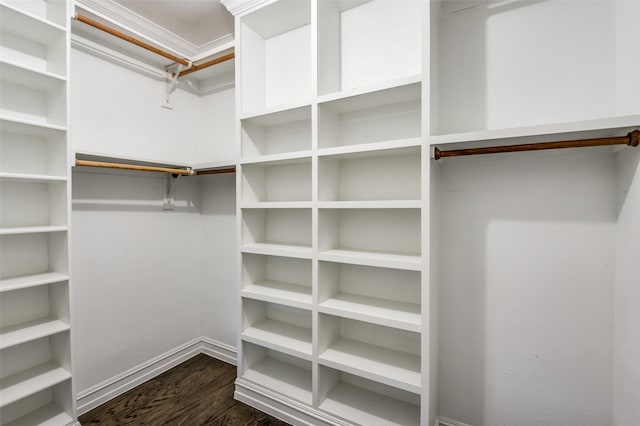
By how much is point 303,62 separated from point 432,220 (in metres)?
1.36

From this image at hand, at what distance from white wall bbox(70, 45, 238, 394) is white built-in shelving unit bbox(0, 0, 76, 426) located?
0.17 m

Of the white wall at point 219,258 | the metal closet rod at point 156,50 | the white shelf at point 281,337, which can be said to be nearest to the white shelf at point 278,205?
the white wall at point 219,258

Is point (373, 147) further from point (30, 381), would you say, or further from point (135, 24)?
point (30, 381)

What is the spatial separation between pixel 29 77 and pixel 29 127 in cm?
26

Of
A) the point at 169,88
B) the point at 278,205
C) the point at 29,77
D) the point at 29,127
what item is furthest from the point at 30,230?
the point at 169,88

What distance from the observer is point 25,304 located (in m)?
1.60

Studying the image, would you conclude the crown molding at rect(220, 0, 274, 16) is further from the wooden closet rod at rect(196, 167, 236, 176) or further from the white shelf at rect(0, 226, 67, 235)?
the white shelf at rect(0, 226, 67, 235)

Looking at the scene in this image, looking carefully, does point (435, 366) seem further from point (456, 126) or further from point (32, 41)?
point (32, 41)

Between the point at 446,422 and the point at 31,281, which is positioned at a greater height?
the point at 31,281

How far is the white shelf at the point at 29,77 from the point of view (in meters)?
1.38

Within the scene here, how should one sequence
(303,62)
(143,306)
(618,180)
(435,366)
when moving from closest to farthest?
(618,180)
(435,366)
(303,62)
(143,306)

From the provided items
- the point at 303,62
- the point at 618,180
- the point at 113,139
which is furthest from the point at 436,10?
the point at 113,139

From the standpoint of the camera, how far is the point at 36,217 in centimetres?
162

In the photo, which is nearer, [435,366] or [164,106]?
[435,366]
